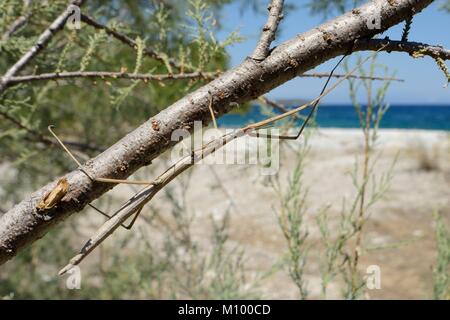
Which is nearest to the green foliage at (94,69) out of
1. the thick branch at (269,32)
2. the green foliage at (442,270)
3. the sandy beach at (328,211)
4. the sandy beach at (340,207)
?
the thick branch at (269,32)

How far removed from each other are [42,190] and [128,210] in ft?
0.71

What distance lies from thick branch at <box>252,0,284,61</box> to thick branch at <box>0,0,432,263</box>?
0.01m

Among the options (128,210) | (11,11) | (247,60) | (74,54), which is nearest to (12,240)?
(128,210)

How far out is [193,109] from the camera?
1.06m

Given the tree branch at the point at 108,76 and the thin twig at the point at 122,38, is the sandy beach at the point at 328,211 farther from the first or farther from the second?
the tree branch at the point at 108,76

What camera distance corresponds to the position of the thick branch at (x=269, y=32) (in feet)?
3.51

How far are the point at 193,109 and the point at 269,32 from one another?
224mm

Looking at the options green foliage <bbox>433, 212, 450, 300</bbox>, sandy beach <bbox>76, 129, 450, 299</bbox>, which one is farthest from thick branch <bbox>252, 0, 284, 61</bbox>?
sandy beach <bbox>76, 129, 450, 299</bbox>

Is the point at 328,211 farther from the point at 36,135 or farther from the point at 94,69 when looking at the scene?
the point at 36,135

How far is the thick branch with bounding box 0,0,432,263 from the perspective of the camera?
41.1 inches

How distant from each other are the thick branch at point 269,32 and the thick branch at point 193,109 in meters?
0.01
